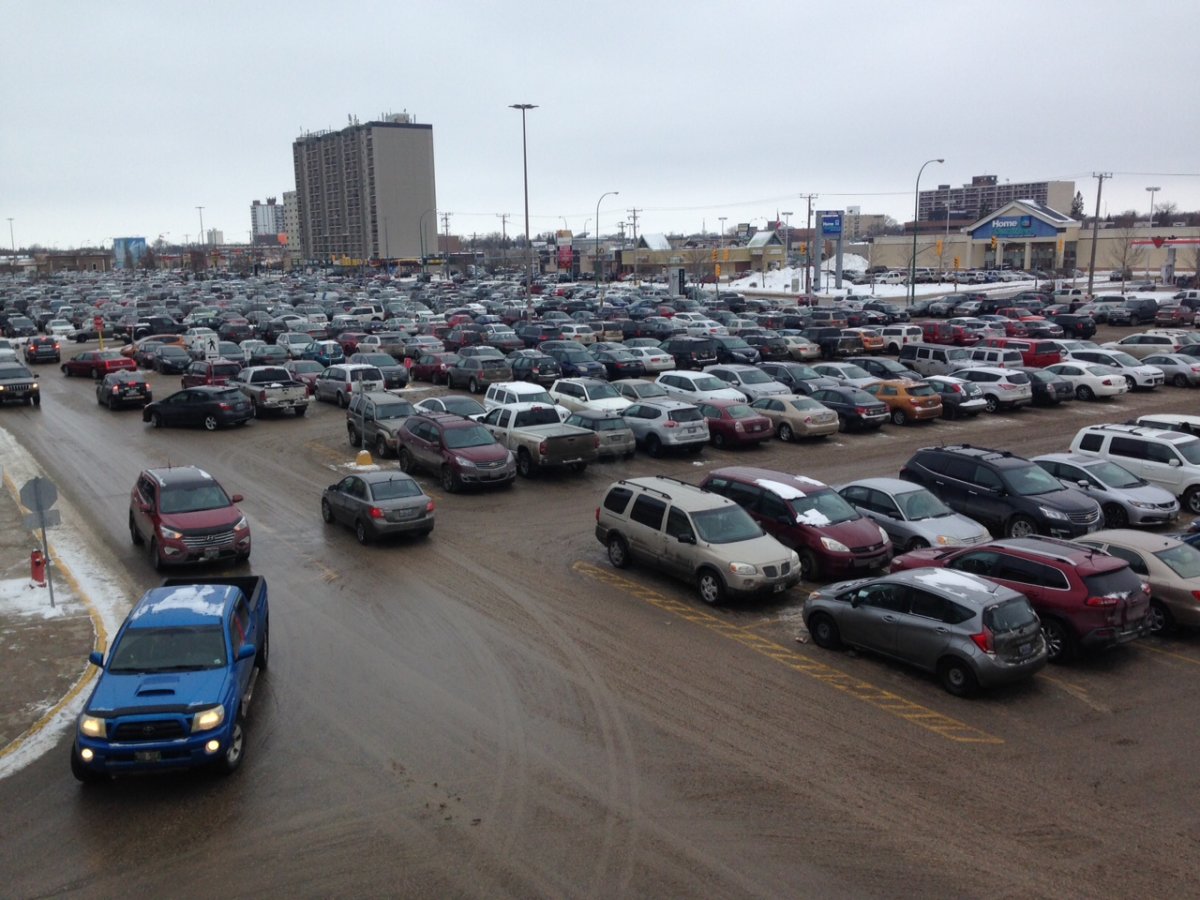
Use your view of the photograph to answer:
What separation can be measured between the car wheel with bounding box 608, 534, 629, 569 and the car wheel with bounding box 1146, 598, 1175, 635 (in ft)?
27.1

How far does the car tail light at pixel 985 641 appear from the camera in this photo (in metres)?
12.2

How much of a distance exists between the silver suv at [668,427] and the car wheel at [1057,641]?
13.9 metres

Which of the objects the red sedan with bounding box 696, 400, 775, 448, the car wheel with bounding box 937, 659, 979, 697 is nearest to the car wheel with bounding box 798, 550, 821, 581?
the car wheel with bounding box 937, 659, 979, 697

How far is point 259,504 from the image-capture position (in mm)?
22188

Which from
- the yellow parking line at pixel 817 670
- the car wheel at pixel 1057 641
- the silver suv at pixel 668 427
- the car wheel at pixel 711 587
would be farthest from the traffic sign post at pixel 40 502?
the silver suv at pixel 668 427

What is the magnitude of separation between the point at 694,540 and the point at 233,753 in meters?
8.05

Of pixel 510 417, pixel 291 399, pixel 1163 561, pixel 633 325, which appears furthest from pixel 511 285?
pixel 1163 561

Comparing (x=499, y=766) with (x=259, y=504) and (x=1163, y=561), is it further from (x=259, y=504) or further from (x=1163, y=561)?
(x=259, y=504)

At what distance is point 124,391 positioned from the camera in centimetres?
3491

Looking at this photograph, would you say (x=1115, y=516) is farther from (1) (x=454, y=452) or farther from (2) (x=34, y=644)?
(2) (x=34, y=644)

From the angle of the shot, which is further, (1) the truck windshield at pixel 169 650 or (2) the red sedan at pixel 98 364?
(2) the red sedan at pixel 98 364

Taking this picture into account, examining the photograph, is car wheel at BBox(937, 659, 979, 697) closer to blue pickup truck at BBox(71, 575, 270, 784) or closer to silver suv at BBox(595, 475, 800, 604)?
silver suv at BBox(595, 475, 800, 604)

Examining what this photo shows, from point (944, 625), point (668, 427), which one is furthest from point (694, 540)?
point (668, 427)

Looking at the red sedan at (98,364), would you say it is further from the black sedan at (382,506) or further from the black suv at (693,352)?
the black sedan at (382,506)
